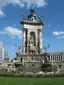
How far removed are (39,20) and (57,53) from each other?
29.6 m

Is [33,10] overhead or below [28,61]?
overhead

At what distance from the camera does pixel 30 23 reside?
108 metres

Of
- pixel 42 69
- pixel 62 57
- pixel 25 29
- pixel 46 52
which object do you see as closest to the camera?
pixel 42 69

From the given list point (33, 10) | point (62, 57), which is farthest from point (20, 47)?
point (62, 57)

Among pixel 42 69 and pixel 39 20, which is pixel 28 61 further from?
pixel 39 20

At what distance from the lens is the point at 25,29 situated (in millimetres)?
107688

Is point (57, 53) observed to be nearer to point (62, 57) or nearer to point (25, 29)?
point (62, 57)

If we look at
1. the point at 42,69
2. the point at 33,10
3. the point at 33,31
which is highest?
the point at 33,10

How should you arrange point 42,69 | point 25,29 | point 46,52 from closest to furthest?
point 42,69
point 46,52
point 25,29

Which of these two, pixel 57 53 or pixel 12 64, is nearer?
pixel 12 64

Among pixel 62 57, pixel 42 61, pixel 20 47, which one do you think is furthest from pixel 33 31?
pixel 62 57

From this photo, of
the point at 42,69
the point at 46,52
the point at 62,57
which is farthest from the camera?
the point at 62,57

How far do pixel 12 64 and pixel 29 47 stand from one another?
48.6 ft

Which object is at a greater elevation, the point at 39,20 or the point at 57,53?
the point at 39,20
